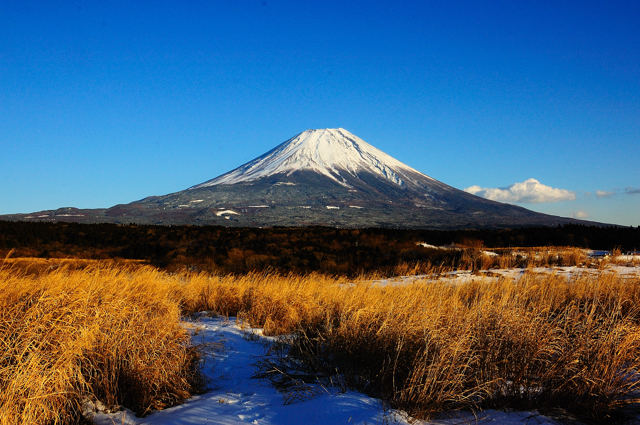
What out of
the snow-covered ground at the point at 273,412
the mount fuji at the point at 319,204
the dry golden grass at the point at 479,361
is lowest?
the snow-covered ground at the point at 273,412

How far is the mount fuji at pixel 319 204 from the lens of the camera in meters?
110

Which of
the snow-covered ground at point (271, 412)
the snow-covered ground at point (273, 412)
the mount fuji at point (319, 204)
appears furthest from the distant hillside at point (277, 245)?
the mount fuji at point (319, 204)

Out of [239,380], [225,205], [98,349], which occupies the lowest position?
[239,380]

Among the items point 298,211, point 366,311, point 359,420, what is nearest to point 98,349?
point 359,420

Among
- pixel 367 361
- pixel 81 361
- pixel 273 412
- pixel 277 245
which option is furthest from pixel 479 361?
pixel 277 245

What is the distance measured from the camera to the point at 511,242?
86.2 feet

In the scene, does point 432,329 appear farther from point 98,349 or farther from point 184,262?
point 184,262

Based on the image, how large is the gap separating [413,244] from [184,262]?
12.7 m

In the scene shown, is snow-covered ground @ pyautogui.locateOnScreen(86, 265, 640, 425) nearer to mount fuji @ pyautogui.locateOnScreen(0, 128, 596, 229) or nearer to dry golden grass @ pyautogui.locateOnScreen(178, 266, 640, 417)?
dry golden grass @ pyautogui.locateOnScreen(178, 266, 640, 417)

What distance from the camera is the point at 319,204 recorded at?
13550 cm

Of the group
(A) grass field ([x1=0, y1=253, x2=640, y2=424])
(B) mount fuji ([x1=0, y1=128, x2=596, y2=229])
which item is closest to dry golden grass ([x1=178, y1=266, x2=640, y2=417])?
(A) grass field ([x1=0, y1=253, x2=640, y2=424])

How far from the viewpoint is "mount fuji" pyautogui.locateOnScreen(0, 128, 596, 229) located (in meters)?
110

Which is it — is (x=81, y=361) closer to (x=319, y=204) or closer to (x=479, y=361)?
(x=479, y=361)

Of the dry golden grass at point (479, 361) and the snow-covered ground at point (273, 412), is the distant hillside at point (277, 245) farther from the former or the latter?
the snow-covered ground at point (273, 412)
